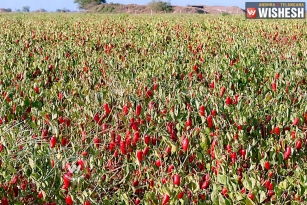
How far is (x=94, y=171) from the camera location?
253 cm

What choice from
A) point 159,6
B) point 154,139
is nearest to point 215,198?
point 154,139

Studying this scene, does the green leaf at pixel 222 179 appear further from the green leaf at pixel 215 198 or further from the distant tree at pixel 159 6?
the distant tree at pixel 159 6

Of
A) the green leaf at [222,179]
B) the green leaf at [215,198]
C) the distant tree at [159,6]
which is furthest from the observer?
the distant tree at [159,6]

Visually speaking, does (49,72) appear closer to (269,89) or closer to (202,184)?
(269,89)

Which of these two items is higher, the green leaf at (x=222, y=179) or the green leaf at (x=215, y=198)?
the green leaf at (x=222, y=179)

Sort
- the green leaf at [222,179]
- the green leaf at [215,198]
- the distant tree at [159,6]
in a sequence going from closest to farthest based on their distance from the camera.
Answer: the green leaf at [215,198], the green leaf at [222,179], the distant tree at [159,6]

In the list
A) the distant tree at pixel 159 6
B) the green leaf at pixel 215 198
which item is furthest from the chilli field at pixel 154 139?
the distant tree at pixel 159 6

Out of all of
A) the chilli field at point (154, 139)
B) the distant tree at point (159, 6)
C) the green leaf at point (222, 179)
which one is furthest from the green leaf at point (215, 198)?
the distant tree at point (159, 6)

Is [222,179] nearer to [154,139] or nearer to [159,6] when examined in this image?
[154,139]

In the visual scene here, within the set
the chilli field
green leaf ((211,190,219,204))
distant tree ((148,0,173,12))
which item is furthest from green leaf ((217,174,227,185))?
distant tree ((148,0,173,12))

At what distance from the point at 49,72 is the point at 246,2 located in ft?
72.6

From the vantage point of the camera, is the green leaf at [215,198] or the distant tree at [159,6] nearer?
the green leaf at [215,198]

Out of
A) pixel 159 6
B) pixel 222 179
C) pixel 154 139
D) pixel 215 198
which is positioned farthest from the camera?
pixel 159 6

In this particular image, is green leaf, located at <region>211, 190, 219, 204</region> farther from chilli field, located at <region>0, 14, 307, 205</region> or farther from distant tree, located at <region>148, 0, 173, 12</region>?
distant tree, located at <region>148, 0, 173, 12</region>
